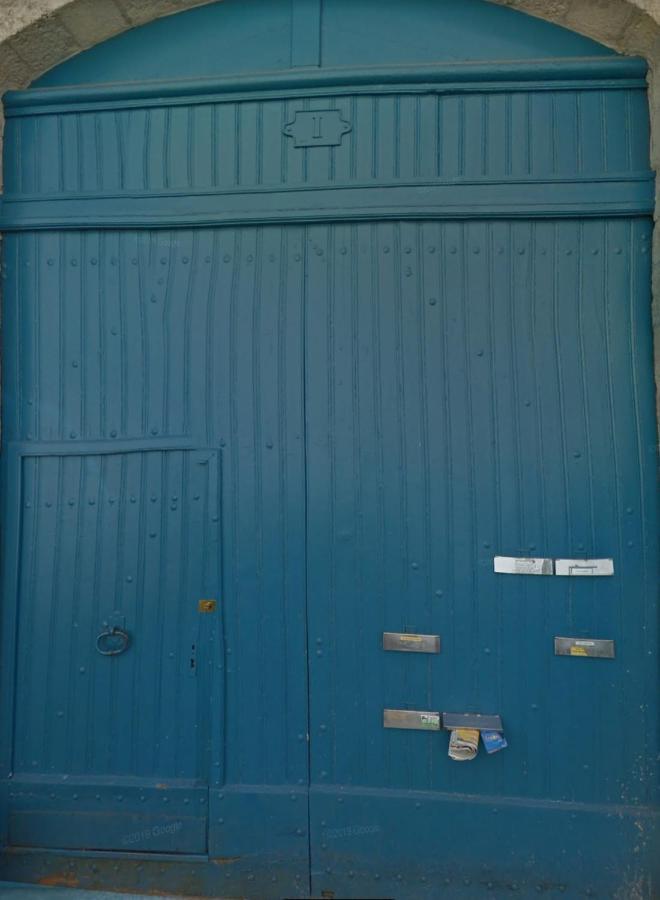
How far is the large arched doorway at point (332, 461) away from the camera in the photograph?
209 centimetres

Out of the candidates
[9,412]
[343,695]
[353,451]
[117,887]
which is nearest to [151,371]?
[9,412]

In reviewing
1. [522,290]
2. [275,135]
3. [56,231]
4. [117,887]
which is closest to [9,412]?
[56,231]

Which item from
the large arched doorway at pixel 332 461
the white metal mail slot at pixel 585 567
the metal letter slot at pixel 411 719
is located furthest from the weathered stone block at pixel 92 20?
the metal letter slot at pixel 411 719

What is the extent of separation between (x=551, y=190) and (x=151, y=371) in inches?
71.7

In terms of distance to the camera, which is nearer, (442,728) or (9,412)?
(442,728)

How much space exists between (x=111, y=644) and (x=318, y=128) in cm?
235

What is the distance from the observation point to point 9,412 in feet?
7.59

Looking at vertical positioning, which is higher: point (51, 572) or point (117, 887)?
point (51, 572)

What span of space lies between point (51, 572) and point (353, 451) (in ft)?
4.57

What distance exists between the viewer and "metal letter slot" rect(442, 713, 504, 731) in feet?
6.73

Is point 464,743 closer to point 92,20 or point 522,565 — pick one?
point 522,565

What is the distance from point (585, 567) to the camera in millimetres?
2066

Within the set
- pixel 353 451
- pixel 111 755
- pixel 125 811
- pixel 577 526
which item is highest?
pixel 353 451

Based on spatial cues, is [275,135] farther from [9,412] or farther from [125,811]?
[125,811]
